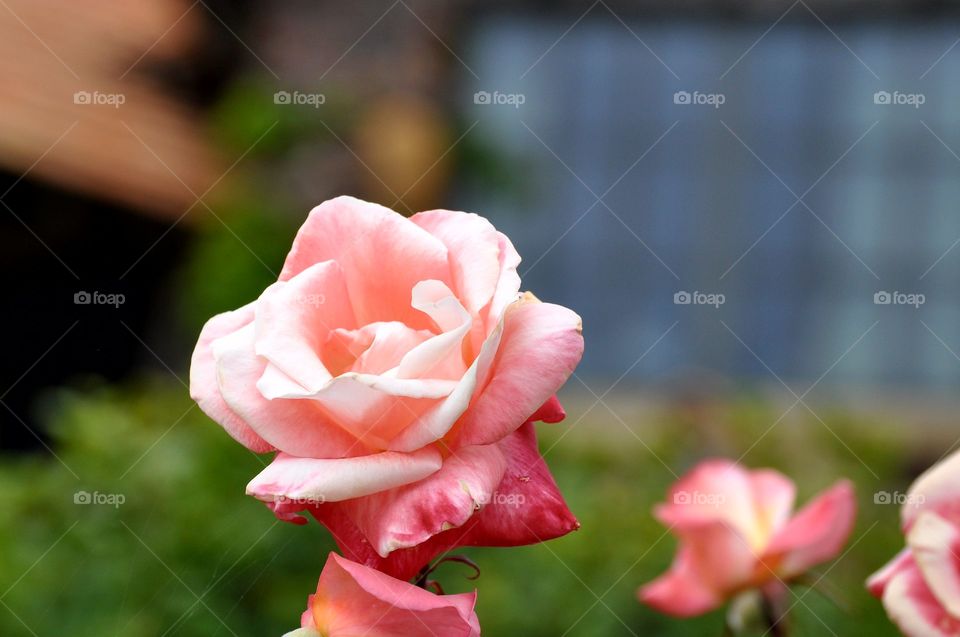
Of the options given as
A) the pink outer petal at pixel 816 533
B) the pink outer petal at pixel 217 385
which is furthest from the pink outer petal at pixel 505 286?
the pink outer petal at pixel 816 533

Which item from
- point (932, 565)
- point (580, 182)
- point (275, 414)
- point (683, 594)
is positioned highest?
point (580, 182)

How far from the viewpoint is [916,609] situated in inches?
22.1

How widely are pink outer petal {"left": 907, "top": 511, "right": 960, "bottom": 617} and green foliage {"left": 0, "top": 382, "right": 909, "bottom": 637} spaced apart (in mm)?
420

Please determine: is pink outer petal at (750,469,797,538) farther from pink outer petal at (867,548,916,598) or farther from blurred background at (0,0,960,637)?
blurred background at (0,0,960,637)

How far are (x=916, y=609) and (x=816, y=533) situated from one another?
0.74ft

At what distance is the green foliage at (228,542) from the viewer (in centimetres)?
117

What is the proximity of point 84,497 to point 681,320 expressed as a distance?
379cm

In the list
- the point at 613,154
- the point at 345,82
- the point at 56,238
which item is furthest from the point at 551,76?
the point at 56,238

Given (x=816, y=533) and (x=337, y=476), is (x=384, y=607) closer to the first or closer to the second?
(x=337, y=476)

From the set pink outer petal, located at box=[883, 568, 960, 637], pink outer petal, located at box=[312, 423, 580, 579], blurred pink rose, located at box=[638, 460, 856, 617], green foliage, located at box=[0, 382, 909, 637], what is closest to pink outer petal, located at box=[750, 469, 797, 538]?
blurred pink rose, located at box=[638, 460, 856, 617]

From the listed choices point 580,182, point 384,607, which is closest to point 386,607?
point 384,607

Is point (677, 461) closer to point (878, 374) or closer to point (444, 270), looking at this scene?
point (444, 270)

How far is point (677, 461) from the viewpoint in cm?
198

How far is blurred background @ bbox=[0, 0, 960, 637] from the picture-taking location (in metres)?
3.23
